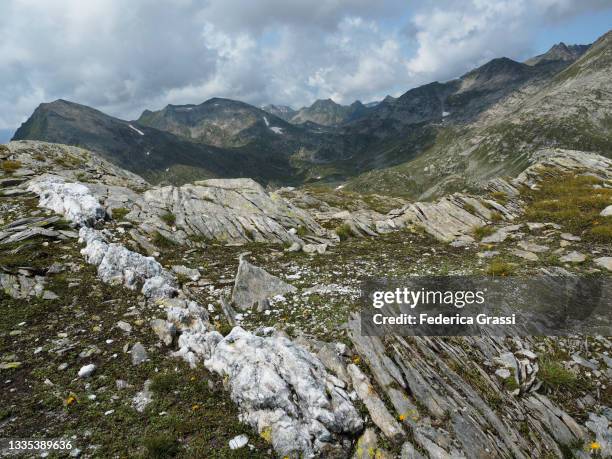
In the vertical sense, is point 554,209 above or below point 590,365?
above

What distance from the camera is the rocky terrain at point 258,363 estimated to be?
9.60 metres

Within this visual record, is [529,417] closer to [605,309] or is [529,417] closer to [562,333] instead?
[562,333]

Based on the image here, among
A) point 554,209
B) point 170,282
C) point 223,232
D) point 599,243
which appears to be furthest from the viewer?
point 554,209

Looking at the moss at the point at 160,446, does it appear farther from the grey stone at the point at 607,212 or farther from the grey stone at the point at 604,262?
the grey stone at the point at 607,212

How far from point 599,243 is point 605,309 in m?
12.6

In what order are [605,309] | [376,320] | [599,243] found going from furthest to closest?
[599,243] → [605,309] → [376,320]

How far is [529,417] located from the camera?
36.8 ft

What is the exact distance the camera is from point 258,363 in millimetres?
11125

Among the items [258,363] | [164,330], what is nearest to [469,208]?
[258,363]

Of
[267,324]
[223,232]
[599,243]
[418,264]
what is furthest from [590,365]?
[223,232]

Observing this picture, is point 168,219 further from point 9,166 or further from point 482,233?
point 482,233

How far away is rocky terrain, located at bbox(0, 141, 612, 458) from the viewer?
378 inches

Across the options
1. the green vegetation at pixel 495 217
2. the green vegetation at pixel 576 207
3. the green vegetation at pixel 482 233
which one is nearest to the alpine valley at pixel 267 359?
the green vegetation at pixel 576 207

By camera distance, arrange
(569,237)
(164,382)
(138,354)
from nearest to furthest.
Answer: (164,382), (138,354), (569,237)
